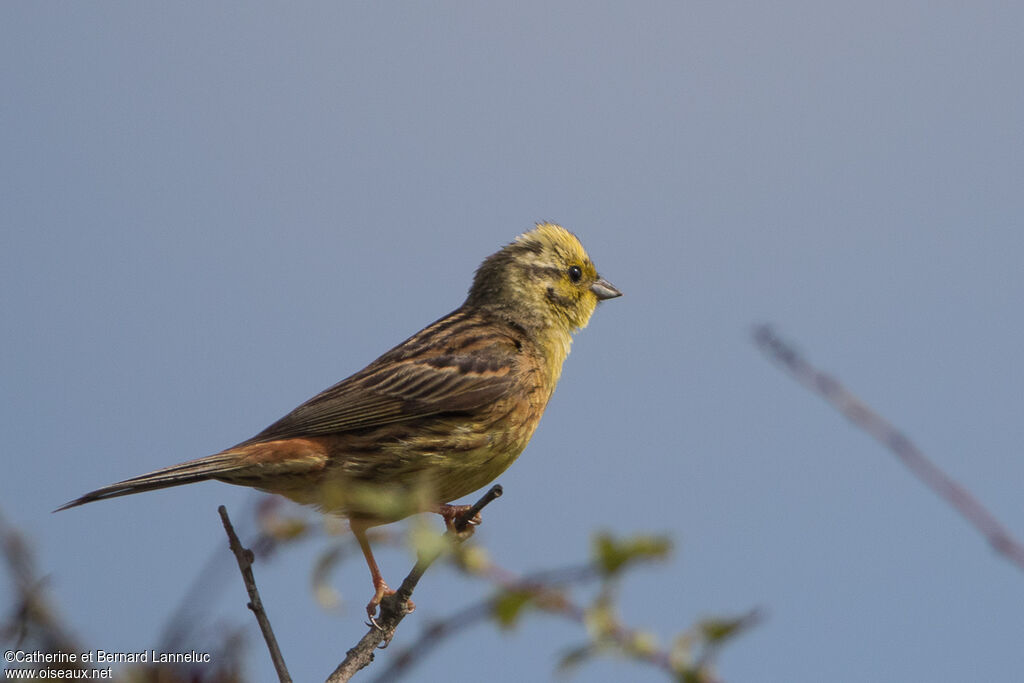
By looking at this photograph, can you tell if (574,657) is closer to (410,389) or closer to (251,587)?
(251,587)

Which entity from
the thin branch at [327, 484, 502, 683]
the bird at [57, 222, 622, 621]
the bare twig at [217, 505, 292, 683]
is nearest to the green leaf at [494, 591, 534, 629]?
the thin branch at [327, 484, 502, 683]

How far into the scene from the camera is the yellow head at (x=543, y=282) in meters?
7.01

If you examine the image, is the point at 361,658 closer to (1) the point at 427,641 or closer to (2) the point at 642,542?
(1) the point at 427,641

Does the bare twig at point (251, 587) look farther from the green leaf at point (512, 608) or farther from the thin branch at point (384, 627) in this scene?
the green leaf at point (512, 608)

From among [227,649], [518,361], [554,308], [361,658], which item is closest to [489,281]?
[554,308]

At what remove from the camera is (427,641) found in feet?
5.74

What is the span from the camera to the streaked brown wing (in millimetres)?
5785

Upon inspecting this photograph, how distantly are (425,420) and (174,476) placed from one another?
141cm

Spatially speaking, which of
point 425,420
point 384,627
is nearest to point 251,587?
point 384,627

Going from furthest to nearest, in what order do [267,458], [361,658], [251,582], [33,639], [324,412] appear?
[324,412] < [267,458] < [361,658] < [251,582] < [33,639]

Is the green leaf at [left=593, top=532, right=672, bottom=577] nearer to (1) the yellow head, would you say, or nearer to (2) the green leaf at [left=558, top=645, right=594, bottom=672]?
(2) the green leaf at [left=558, top=645, right=594, bottom=672]

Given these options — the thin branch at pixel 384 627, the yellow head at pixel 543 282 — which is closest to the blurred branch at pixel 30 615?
the thin branch at pixel 384 627

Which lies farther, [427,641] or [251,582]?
[251,582]

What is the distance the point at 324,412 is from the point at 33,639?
4.21 meters
